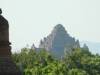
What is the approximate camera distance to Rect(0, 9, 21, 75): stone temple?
1788cm

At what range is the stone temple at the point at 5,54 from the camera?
17.9m

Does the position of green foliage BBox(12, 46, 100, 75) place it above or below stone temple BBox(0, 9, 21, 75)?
above

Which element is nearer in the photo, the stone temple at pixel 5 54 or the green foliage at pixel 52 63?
the stone temple at pixel 5 54

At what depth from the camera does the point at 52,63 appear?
62.8m

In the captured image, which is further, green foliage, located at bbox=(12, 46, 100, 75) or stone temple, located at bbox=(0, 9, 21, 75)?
green foliage, located at bbox=(12, 46, 100, 75)

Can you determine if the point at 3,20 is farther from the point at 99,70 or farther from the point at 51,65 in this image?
the point at 99,70

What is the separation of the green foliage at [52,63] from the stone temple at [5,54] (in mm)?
38681

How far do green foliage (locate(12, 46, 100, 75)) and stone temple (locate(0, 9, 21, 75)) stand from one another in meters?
38.7

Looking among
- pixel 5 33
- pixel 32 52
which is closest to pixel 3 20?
pixel 5 33

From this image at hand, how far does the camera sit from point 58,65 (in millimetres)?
59469

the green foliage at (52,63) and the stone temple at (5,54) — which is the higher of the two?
the green foliage at (52,63)

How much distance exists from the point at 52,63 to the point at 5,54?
44.8 m

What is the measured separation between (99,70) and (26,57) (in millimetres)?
14705

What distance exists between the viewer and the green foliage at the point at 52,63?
59094 mm
